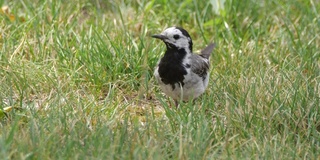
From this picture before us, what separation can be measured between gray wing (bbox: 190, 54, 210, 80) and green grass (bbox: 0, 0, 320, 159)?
17 cm

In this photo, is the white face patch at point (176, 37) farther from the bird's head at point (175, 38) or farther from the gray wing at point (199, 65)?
the gray wing at point (199, 65)

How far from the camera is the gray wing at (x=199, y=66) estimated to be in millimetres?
6188

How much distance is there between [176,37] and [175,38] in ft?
0.04

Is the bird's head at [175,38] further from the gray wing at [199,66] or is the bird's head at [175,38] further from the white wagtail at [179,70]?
the gray wing at [199,66]

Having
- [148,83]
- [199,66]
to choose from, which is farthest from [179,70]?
[148,83]

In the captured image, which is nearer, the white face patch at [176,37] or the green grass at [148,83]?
the green grass at [148,83]

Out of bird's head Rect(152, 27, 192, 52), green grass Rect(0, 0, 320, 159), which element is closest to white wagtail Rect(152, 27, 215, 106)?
bird's head Rect(152, 27, 192, 52)

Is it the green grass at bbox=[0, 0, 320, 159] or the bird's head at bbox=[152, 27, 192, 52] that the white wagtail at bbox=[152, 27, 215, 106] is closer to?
the bird's head at bbox=[152, 27, 192, 52]

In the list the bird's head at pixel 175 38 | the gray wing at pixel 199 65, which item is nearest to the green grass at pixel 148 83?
the gray wing at pixel 199 65

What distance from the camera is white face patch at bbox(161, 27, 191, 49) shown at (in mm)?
6188

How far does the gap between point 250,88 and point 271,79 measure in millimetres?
372

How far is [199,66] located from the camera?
6.23 m

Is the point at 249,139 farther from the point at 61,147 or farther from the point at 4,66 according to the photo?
the point at 4,66

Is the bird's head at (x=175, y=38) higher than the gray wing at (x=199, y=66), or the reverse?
the bird's head at (x=175, y=38)
